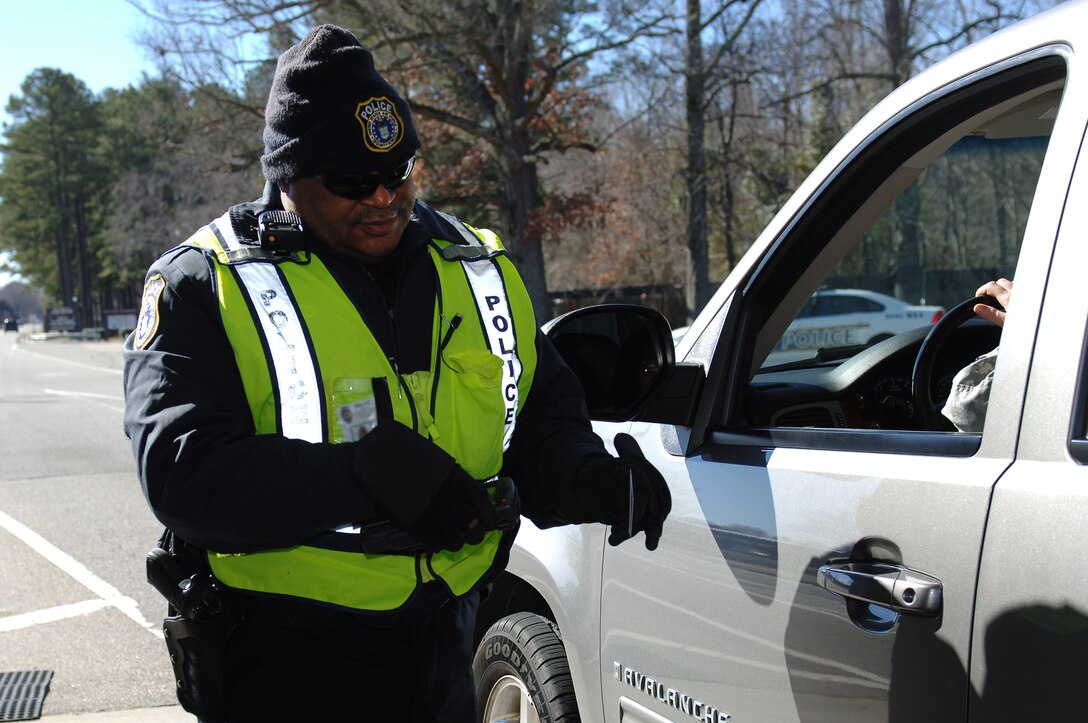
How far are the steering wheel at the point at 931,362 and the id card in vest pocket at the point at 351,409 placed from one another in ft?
4.30

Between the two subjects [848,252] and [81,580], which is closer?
[848,252]

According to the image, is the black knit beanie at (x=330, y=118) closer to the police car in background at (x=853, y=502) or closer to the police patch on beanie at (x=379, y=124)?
the police patch on beanie at (x=379, y=124)

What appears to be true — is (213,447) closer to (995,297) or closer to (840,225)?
(840,225)

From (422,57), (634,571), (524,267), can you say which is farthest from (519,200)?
(634,571)

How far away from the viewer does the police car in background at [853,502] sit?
1.44 meters

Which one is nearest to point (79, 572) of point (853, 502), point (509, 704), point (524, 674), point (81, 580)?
point (81, 580)

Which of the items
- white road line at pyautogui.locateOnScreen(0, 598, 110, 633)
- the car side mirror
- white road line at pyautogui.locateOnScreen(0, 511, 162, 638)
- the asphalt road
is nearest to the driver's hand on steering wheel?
the car side mirror

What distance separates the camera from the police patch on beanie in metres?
1.88

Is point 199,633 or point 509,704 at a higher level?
point 199,633

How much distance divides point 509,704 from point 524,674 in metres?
0.17

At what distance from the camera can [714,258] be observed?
1355 inches

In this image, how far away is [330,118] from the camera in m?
1.88

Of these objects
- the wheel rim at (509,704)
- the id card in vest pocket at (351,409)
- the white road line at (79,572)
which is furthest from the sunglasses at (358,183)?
the white road line at (79,572)

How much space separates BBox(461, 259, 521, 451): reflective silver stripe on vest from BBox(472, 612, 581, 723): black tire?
0.70 meters
